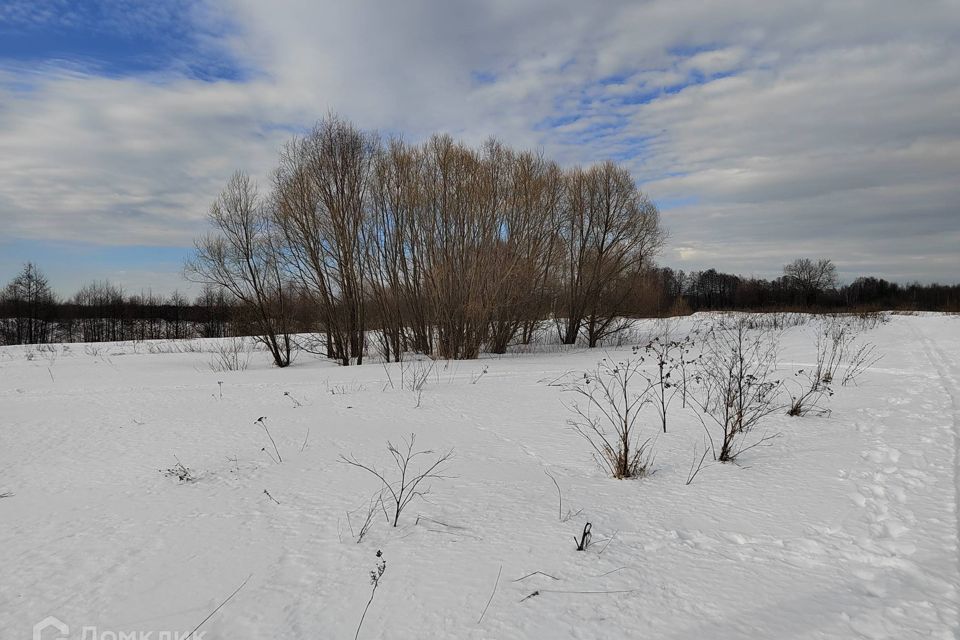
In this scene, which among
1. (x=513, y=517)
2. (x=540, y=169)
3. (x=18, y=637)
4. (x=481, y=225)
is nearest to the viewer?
(x=18, y=637)

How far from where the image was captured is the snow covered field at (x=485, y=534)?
2139 millimetres

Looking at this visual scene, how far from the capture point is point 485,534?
2.96 meters

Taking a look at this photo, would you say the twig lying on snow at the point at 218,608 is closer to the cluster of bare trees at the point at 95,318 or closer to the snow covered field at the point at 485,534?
the snow covered field at the point at 485,534

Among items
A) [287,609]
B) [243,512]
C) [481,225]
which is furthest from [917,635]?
[481,225]

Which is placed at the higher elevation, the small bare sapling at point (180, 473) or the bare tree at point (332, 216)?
the bare tree at point (332, 216)

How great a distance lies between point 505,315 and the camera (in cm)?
1728

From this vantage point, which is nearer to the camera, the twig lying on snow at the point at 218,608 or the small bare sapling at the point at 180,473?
the twig lying on snow at the point at 218,608

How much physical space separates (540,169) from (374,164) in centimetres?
634

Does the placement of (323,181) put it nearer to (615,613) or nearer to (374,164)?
(374,164)

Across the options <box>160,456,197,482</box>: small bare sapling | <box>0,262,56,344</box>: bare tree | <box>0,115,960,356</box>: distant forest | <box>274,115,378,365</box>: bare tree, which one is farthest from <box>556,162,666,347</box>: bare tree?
<box>0,262,56,344</box>: bare tree

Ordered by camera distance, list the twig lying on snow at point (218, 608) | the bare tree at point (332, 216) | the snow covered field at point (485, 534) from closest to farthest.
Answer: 1. the twig lying on snow at point (218, 608)
2. the snow covered field at point (485, 534)
3. the bare tree at point (332, 216)

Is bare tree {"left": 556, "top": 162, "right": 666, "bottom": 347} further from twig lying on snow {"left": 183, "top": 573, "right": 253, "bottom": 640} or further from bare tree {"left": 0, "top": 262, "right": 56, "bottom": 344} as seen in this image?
bare tree {"left": 0, "top": 262, "right": 56, "bottom": 344}

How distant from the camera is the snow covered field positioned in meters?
2.14

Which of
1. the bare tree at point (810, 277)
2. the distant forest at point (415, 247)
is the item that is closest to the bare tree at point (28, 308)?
the distant forest at point (415, 247)
